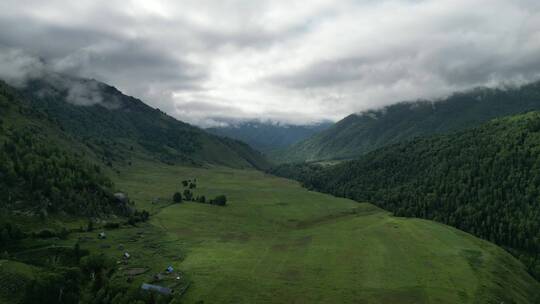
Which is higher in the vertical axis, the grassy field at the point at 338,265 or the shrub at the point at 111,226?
the shrub at the point at 111,226

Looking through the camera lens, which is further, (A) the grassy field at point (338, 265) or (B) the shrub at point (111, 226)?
(B) the shrub at point (111, 226)

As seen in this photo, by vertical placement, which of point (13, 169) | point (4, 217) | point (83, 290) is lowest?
point (83, 290)

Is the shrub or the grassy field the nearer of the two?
the grassy field

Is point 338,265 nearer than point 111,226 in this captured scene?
Yes

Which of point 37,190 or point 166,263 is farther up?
point 37,190

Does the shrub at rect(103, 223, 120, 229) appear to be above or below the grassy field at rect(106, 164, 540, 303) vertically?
above

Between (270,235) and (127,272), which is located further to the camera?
(270,235)

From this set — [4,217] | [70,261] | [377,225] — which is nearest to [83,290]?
[70,261]

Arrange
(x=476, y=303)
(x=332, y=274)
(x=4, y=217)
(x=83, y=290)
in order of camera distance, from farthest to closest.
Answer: (x=4, y=217) → (x=332, y=274) → (x=83, y=290) → (x=476, y=303)

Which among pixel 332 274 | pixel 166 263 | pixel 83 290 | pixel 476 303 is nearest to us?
pixel 476 303

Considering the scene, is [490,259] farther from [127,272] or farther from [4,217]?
[4,217]

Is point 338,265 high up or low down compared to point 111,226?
down
